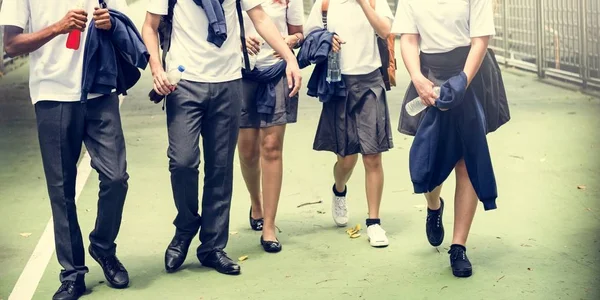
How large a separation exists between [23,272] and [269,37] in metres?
2.14

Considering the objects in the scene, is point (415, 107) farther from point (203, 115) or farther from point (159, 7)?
point (159, 7)

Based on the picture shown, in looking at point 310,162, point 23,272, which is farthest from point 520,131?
point 23,272

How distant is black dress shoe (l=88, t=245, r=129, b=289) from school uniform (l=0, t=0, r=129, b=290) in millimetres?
57

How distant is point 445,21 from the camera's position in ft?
24.3

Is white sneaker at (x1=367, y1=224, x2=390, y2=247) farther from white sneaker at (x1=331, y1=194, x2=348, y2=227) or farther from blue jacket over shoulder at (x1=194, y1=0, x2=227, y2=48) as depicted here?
blue jacket over shoulder at (x1=194, y1=0, x2=227, y2=48)

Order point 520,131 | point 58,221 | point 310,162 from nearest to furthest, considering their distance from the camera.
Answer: point 58,221, point 310,162, point 520,131

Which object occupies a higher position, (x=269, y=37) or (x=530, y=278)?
(x=269, y=37)

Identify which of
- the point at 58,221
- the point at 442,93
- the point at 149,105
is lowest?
the point at 149,105

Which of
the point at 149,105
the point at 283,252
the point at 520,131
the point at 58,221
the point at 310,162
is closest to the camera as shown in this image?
the point at 58,221

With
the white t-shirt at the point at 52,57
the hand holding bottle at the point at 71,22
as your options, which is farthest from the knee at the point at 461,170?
the hand holding bottle at the point at 71,22

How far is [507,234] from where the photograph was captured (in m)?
8.36

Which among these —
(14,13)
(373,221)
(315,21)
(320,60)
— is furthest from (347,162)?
(14,13)

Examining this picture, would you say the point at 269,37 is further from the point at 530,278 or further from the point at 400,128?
the point at 530,278

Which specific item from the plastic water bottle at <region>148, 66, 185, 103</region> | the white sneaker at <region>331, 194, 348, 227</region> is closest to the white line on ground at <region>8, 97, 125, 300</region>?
the plastic water bottle at <region>148, 66, 185, 103</region>
